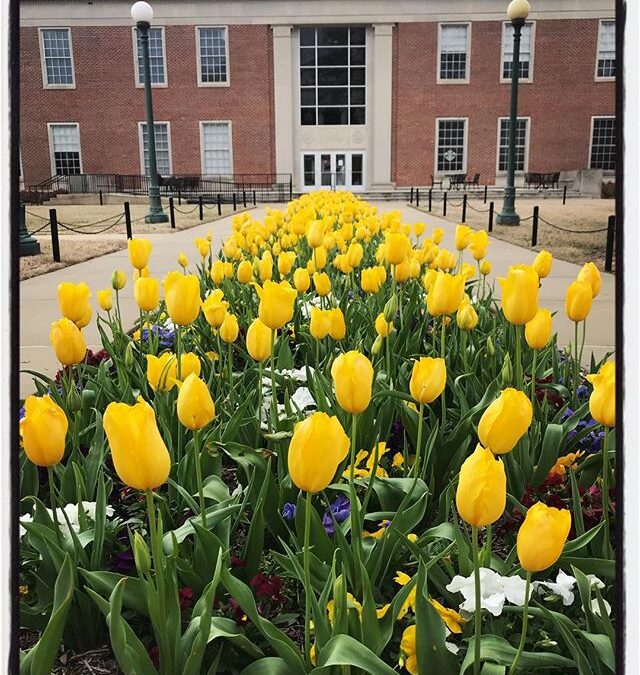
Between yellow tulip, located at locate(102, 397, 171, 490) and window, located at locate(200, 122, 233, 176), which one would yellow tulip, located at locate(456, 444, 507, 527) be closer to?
yellow tulip, located at locate(102, 397, 171, 490)

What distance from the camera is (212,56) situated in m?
23.4

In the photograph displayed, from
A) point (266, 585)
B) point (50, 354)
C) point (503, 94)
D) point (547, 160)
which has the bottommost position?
point (266, 585)

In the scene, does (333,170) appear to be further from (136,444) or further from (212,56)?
(136,444)

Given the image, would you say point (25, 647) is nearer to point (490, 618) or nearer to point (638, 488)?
point (490, 618)

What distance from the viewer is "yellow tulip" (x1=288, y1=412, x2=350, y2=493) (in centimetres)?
69

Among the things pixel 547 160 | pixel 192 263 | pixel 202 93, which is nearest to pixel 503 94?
pixel 547 160

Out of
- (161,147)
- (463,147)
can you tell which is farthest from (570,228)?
(161,147)

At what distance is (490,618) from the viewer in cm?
101

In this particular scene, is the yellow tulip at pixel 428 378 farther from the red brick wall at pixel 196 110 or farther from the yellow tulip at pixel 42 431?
the red brick wall at pixel 196 110

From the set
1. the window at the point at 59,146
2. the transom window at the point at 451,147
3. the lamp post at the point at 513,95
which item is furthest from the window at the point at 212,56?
the window at the point at 59,146

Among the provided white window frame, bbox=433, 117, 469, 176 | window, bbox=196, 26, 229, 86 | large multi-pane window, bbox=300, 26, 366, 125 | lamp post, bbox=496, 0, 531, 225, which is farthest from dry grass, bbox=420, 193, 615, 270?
window, bbox=196, 26, 229, 86

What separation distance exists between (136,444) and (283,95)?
80.8 ft

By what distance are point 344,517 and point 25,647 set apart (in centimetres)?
56

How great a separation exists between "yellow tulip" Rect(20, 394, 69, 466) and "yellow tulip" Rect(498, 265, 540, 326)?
76 centimetres
